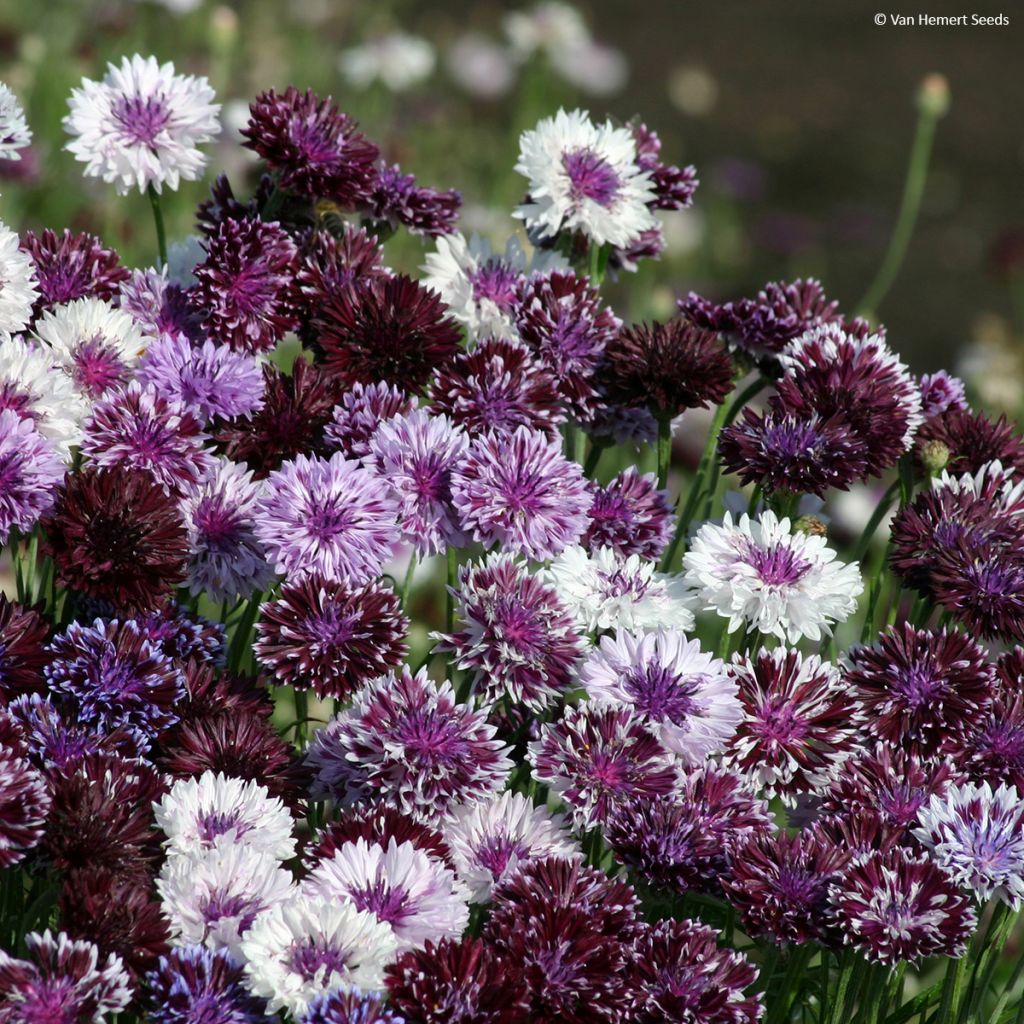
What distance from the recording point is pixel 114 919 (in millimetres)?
1007

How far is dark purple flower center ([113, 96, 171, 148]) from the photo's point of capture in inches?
60.2

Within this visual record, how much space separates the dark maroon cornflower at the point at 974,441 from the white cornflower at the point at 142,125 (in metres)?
0.86

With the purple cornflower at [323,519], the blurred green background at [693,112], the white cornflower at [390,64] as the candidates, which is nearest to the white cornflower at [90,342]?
the purple cornflower at [323,519]

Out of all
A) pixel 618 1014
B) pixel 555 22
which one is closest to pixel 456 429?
pixel 618 1014

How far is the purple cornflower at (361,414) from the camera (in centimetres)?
134

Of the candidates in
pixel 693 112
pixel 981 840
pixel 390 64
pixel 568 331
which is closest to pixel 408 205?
pixel 568 331

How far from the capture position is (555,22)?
5113mm

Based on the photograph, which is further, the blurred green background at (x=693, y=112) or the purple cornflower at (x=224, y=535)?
the blurred green background at (x=693, y=112)

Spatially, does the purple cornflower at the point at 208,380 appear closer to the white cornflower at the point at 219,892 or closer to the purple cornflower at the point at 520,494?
the purple cornflower at the point at 520,494

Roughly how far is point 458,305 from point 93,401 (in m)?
0.43

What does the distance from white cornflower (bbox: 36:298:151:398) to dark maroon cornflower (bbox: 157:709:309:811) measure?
374mm

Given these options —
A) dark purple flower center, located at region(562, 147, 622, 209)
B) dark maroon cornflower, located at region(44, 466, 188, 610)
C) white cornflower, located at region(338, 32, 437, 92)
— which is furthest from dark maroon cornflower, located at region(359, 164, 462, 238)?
white cornflower, located at region(338, 32, 437, 92)

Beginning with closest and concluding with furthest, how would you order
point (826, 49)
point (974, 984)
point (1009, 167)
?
1. point (974, 984)
2. point (1009, 167)
3. point (826, 49)

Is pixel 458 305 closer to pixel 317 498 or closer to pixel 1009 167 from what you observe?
pixel 317 498
